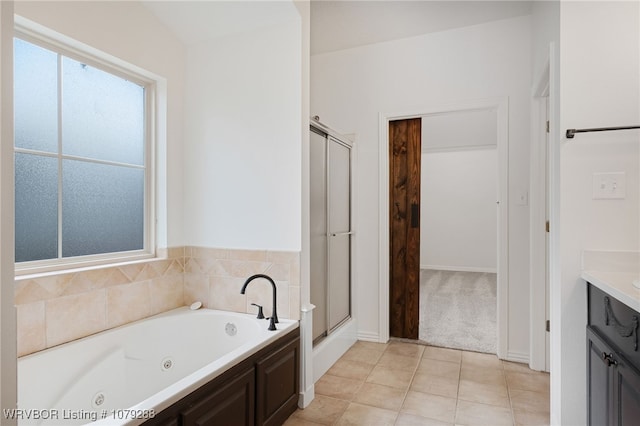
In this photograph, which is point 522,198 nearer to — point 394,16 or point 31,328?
point 394,16

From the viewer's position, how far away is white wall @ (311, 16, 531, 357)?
2758 millimetres

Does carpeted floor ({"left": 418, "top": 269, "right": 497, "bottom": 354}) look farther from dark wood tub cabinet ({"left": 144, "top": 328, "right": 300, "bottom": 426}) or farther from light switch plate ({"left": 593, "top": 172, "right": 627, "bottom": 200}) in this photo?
light switch plate ({"left": 593, "top": 172, "right": 627, "bottom": 200})

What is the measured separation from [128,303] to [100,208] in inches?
23.2

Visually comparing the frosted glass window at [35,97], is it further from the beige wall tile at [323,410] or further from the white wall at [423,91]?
the white wall at [423,91]

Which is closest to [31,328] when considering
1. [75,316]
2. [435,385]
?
[75,316]

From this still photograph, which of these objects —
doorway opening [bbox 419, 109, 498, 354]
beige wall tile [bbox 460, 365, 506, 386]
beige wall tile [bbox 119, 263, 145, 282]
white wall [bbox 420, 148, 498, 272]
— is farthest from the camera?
white wall [bbox 420, 148, 498, 272]

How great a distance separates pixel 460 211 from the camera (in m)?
6.56

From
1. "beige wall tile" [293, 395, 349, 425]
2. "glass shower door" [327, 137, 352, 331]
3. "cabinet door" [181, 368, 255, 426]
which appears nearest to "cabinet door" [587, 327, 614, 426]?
"beige wall tile" [293, 395, 349, 425]

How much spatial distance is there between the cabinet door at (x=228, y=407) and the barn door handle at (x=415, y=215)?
2.04 metres

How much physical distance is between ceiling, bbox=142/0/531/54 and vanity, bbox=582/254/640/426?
2.09 m

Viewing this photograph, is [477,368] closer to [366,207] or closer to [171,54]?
[366,207]

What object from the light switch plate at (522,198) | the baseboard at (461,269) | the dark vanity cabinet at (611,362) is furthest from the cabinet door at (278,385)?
the baseboard at (461,269)

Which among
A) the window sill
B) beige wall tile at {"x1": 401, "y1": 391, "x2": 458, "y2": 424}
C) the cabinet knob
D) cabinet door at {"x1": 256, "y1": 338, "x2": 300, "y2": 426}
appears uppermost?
the window sill

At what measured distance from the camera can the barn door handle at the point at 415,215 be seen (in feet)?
10.5
